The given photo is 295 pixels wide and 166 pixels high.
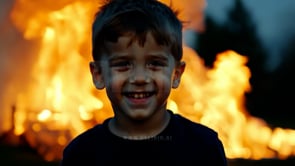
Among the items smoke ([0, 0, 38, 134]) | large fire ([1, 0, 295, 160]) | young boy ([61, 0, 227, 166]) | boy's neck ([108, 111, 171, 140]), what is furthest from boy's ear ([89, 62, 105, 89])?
smoke ([0, 0, 38, 134])

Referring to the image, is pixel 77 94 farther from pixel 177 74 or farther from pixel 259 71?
pixel 259 71

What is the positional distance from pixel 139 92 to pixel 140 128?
131 millimetres

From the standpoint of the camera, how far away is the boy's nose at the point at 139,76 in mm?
1760

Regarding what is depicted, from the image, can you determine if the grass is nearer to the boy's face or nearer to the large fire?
the large fire

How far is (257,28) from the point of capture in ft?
49.2

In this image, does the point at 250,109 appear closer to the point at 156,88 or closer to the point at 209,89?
the point at 209,89

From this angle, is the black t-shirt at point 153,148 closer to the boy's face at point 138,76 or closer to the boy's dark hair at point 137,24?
the boy's face at point 138,76

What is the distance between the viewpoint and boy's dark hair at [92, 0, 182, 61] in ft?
5.93

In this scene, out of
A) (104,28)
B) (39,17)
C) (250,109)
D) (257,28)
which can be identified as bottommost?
(250,109)

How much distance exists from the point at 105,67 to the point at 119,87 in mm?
94

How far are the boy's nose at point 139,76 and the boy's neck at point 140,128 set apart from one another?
130 millimetres

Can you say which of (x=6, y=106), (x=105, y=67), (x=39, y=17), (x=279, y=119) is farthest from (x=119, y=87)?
(x=279, y=119)

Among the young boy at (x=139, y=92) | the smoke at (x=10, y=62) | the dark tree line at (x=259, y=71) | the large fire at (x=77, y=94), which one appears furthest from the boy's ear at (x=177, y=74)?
the dark tree line at (x=259, y=71)

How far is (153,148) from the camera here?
1857 millimetres
